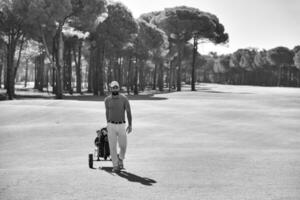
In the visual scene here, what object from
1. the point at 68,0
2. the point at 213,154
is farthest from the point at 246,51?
the point at 213,154

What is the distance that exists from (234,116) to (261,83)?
441ft

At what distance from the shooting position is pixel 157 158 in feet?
47.7

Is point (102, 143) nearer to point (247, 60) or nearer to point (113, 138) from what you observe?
point (113, 138)

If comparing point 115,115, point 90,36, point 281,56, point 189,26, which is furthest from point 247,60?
point 115,115

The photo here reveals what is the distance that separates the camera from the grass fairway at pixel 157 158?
9242 mm

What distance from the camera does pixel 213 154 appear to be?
1555 centimetres

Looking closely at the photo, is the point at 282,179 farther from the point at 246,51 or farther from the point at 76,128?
the point at 246,51

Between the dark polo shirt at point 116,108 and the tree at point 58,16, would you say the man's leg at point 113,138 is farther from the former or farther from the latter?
the tree at point 58,16

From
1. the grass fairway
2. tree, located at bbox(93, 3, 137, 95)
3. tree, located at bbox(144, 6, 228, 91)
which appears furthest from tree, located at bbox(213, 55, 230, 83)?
the grass fairway

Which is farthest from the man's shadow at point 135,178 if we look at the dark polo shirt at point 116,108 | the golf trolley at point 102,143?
the dark polo shirt at point 116,108

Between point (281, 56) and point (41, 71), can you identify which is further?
point (281, 56)

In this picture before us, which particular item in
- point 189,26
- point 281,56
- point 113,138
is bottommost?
point 113,138

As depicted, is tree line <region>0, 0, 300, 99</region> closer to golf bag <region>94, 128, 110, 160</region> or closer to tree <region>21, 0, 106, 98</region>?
tree <region>21, 0, 106, 98</region>

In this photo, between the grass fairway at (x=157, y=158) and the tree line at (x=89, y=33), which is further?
the tree line at (x=89, y=33)
